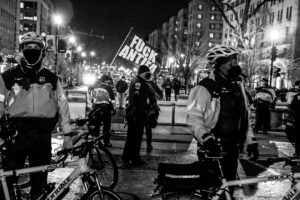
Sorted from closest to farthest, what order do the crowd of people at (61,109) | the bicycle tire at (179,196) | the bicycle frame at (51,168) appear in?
the bicycle tire at (179,196) → the bicycle frame at (51,168) → the crowd of people at (61,109)

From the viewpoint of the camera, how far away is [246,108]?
4.86 meters

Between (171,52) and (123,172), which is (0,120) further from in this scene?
(171,52)

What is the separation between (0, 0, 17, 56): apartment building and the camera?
10719 cm

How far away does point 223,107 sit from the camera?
15.4ft

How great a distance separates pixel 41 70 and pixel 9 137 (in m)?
0.83

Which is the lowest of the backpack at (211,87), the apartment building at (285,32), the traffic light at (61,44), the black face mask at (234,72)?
the backpack at (211,87)

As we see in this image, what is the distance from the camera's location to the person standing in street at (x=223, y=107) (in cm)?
460

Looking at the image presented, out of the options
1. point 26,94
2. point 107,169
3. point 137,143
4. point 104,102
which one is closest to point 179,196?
point 26,94

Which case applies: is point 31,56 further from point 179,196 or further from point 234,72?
point 179,196

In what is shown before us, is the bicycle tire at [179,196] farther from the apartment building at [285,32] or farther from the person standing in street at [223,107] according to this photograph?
the apartment building at [285,32]

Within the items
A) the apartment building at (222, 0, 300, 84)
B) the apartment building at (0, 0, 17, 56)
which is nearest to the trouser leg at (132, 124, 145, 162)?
the apartment building at (222, 0, 300, 84)

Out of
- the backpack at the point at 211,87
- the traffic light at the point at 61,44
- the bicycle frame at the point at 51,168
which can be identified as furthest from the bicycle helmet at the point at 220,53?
the traffic light at the point at 61,44

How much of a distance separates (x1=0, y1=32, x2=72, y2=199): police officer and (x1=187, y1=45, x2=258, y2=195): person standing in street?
5.08ft

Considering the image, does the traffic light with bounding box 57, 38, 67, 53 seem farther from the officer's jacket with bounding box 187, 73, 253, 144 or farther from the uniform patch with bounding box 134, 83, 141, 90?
the officer's jacket with bounding box 187, 73, 253, 144
